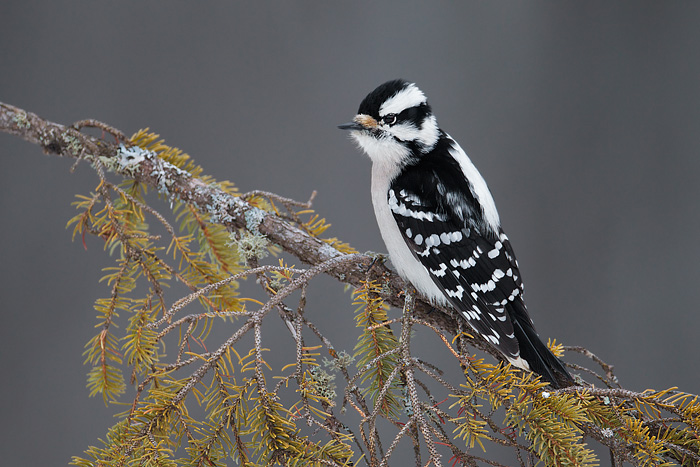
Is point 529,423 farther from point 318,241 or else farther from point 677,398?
point 318,241

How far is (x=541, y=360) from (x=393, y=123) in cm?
67

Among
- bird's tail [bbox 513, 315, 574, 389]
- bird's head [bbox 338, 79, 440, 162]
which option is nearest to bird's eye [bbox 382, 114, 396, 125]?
bird's head [bbox 338, 79, 440, 162]

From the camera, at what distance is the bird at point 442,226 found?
118 cm

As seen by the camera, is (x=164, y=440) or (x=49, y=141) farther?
(x=49, y=141)

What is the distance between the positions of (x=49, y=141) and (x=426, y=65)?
4.89 ft

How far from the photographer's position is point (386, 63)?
7.68 ft

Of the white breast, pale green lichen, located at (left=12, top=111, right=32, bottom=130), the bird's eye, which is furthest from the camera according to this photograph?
pale green lichen, located at (left=12, top=111, right=32, bottom=130)

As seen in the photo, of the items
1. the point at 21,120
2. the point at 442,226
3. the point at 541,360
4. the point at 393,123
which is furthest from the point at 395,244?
the point at 21,120

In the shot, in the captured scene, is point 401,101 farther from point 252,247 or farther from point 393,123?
point 252,247

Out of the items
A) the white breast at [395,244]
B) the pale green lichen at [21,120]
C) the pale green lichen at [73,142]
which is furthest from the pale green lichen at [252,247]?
the pale green lichen at [21,120]

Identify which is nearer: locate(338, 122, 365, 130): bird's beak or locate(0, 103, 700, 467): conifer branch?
locate(0, 103, 700, 467): conifer branch

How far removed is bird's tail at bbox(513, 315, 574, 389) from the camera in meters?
1.11

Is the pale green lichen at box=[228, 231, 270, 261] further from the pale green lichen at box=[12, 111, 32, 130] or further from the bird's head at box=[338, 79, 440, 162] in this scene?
the pale green lichen at box=[12, 111, 32, 130]

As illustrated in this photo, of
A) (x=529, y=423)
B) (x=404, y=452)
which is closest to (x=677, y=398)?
(x=529, y=423)
